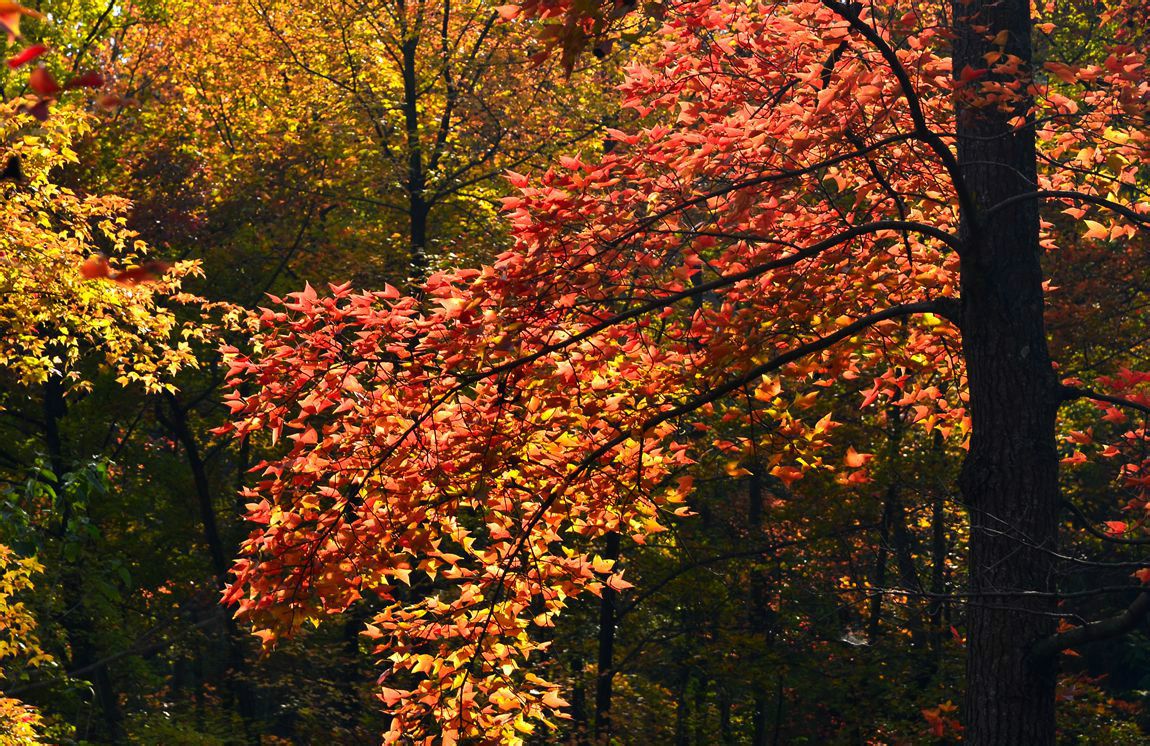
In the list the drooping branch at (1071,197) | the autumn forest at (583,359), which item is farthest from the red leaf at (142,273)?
the drooping branch at (1071,197)

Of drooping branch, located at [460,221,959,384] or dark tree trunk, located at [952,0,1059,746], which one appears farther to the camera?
dark tree trunk, located at [952,0,1059,746]

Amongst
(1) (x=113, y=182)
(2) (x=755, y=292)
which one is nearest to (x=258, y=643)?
(1) (x=113, y=182)

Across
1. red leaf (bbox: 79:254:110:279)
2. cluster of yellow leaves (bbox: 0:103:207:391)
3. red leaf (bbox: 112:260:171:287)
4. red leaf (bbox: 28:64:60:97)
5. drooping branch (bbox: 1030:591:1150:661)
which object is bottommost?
red leaf (bbox: 79:254:110:279)

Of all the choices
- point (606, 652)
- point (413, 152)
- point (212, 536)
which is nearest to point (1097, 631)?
point (606, 652)

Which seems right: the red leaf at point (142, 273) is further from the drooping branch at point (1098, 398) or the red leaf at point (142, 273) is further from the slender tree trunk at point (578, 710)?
the slender tree trunk at point (578, 710)

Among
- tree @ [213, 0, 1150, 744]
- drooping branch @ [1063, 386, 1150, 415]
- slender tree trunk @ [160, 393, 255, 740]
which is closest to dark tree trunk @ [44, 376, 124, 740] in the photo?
slender tree trunk @ [160, 393, 255, 740]

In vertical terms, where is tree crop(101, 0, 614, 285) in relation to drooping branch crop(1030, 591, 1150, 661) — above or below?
above

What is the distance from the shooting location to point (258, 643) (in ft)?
51.8

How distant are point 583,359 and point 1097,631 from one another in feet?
8.91

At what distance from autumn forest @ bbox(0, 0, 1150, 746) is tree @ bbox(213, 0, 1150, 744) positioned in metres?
0.03

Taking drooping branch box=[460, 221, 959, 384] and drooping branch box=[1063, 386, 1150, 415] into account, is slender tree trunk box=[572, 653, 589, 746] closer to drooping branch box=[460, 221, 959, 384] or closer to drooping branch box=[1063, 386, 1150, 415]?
drooping branch box=[1063, 386, 1150, 415]

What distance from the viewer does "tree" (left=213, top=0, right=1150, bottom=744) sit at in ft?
17.1

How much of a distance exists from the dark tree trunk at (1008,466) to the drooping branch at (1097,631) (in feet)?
Result: 0.35

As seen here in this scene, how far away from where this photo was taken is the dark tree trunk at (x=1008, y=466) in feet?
18.1
